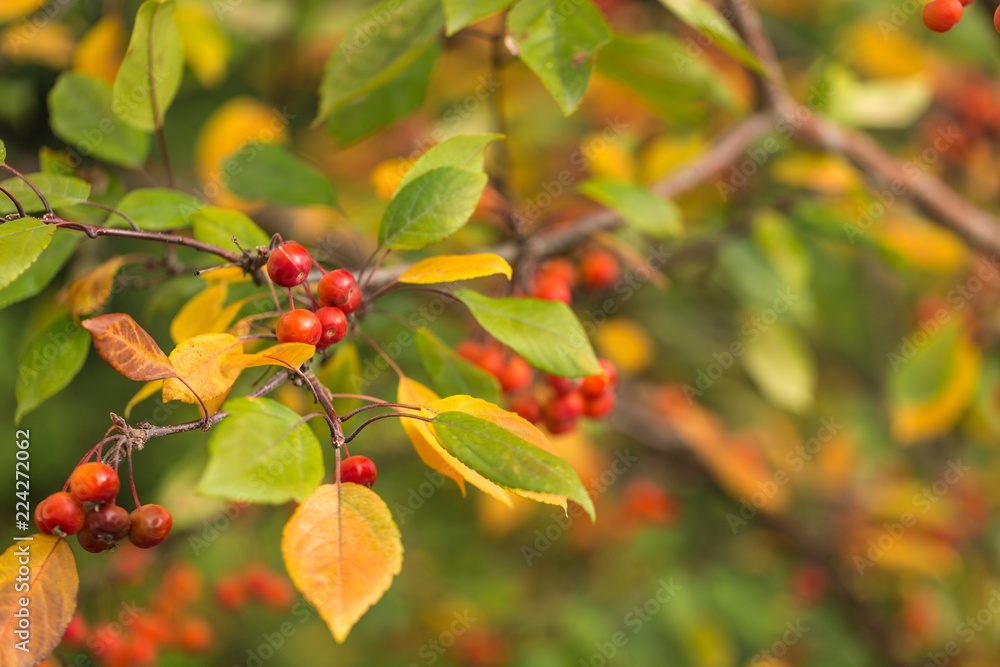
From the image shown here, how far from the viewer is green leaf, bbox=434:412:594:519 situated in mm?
625

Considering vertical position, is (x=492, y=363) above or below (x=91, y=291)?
below

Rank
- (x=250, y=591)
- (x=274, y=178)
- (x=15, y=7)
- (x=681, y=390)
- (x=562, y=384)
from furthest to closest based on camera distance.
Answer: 1. (x=681, y=390)
2. (x=250, y=591)
3. (x=15, y=7)
4. (x=274, y=178)
5. (x=562, y=384)

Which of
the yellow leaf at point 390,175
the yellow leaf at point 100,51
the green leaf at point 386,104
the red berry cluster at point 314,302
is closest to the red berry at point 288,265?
the red berry cluster at point 314,302

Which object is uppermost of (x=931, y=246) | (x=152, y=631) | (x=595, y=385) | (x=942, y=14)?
(x=942, y=14)

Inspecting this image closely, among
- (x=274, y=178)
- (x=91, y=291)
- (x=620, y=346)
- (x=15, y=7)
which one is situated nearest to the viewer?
(x=91, y=291)

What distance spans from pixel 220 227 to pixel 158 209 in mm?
94

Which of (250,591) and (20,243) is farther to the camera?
(250,591)

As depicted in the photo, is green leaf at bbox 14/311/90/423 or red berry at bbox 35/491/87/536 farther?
green leaf at bbox 14/311/90/423

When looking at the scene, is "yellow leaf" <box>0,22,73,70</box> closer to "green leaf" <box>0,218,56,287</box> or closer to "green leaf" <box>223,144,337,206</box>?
"green leaf" <box>223,144,337,206</box>

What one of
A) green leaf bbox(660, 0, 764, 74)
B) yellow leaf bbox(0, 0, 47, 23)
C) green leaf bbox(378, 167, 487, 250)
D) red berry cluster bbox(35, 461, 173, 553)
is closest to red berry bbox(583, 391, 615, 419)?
green leaf bbox(378, 167, 487, 250)

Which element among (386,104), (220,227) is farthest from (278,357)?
(386,104)

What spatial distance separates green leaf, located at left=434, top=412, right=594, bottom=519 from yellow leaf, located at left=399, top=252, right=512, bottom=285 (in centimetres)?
16

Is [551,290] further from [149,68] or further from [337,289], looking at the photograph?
[149,68]

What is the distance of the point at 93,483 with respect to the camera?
0.62 meters
